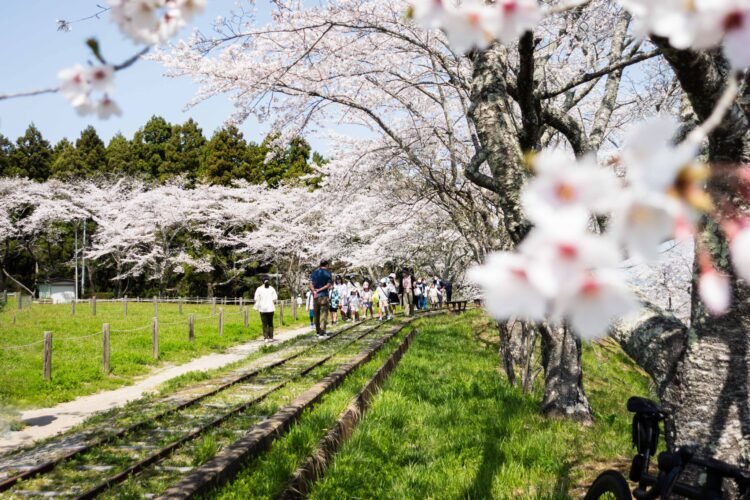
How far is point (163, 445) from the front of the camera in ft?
20.5

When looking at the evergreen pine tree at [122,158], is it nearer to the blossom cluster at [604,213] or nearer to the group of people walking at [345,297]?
the group of people walking at [345,297]

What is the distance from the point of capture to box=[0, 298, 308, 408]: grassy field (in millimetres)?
9820

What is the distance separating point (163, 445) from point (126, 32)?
569 cm

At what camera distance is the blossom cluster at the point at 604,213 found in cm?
66

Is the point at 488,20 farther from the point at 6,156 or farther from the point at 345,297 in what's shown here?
the point at 6,156

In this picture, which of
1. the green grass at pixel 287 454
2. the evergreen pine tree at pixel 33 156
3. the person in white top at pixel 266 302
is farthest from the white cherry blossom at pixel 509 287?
the evergreen pine tree at pixel 33 156

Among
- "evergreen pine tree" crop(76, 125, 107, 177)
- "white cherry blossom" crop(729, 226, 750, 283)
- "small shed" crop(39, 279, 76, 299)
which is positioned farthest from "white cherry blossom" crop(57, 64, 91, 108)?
"evergreen pine tree" crop(76, 125, 107, 177)

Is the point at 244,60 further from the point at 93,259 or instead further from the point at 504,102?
the point at 93,259

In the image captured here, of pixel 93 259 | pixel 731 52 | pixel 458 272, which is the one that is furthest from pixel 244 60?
pixel 93 259

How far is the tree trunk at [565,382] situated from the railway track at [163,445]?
341cm

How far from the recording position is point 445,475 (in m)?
4.62

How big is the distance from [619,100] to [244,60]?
8.14 metres

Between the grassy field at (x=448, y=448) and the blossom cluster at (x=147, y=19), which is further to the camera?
the grassy field at (x=448, y=448)

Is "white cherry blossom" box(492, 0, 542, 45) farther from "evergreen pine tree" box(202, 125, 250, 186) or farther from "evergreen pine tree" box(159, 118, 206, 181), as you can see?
"evergreen pine tree" box(159, 118, 206, 181)
